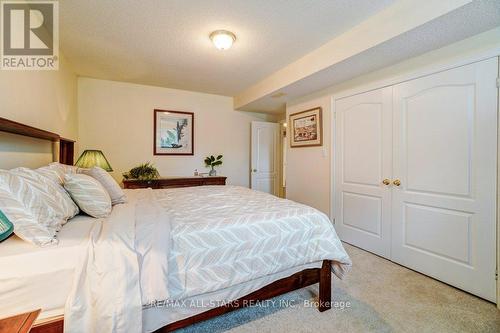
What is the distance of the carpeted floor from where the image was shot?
1.48 meters

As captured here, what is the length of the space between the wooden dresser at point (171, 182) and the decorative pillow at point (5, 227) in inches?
95.6

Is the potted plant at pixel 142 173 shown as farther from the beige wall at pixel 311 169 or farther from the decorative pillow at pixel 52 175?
the beige wall at pixel 311 169

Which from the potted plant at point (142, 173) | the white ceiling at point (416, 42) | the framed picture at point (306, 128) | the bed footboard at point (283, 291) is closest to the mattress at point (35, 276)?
the bed footboard at point (283, 291)

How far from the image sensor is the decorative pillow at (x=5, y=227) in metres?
0.93

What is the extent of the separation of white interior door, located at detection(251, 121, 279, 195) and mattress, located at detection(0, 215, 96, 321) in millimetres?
3856

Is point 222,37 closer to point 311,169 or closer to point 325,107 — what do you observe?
point 325,107

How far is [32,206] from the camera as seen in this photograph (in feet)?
3.46

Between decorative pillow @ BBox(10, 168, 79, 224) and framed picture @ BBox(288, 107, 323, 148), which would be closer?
decorative pillow @ BBox(10, 168, 79, 224)

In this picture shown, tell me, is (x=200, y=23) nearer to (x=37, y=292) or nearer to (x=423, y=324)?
(x=37, y=292)

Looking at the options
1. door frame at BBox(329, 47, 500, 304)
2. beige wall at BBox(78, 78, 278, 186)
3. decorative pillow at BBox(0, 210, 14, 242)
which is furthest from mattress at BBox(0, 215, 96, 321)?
beige wall at BBox(78, 78, 278, 186)

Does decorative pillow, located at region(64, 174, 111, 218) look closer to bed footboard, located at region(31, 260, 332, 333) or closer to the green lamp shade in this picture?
bed footboard, located at region(31, 260, 332, 333)

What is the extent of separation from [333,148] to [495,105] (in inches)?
64.3

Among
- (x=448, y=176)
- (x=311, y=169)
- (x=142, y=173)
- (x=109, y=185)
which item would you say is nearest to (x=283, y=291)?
(x=109, y=185)

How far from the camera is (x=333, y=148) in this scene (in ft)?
10.4
